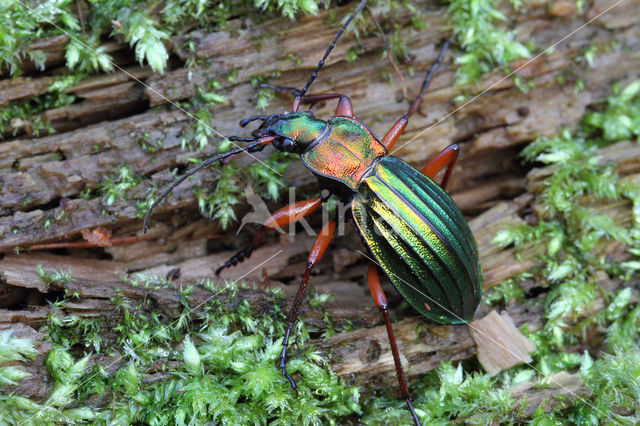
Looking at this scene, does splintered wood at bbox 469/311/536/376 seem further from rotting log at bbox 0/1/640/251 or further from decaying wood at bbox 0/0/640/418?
rotting log at bbox 0/1/640/251

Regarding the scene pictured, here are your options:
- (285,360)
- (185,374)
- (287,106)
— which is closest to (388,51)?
(287,106)

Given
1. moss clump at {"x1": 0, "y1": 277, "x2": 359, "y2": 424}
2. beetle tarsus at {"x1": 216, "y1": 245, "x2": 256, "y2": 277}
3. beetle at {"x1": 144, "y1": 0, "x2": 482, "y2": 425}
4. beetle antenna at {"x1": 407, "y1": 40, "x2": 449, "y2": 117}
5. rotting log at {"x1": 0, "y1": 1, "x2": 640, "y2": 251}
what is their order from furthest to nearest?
1. beetle antenna at {"x1": 407, "y1": 40, "x2": 449, "y2": 117}
2. beetle tarsus at {"x1": 216, "y1": 245, "x2": 256, "y2": 277}
3. rotting log at {"x1": 0, "y1": 1, "x2": 640, "y2": 251}
4. beetle at {"x1": 144, "y1": 0, "x2": 482, "y2": 425}
5. moss clump at {"x1": 0, "y1": 277, "x2": 359, "y2": 424}

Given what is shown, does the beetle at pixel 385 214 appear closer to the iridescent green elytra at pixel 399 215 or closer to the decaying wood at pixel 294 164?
the iridescent green elytra at pixel 399 215

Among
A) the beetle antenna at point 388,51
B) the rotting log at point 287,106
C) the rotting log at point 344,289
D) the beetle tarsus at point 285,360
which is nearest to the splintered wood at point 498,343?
the rotting log at point 344,289

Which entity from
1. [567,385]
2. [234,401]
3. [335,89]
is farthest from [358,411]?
[335,89]

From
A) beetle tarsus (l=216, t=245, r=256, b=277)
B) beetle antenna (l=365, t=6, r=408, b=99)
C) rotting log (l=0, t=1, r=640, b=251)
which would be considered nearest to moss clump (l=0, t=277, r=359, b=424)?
beetle tarsus (l=216, t=245, r=256, b=277)

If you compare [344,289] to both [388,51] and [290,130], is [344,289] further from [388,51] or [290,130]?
[388,51]

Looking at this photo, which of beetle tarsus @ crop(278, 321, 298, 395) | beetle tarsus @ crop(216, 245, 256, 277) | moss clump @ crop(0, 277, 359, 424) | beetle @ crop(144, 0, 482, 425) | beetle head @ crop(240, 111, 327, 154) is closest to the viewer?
moss clump @ crop(0, 277, 359, 424)
